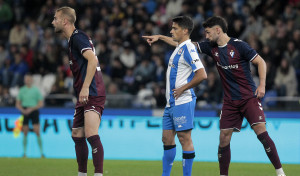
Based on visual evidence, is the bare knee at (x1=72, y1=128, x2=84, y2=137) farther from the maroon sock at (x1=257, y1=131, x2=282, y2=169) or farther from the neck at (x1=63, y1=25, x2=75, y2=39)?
the maroon sock at (x1=257, y1=131, x2=282, y2=169)

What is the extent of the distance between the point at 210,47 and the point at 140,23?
961cm

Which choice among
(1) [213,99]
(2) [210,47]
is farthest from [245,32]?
(2) [210,47]

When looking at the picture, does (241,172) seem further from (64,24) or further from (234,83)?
(64,24)

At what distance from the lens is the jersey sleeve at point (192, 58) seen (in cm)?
763

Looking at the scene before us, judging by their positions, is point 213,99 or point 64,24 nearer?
point 64,24

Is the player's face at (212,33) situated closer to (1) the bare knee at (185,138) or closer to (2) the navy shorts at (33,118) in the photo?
(1) the bare knee at (185,138)

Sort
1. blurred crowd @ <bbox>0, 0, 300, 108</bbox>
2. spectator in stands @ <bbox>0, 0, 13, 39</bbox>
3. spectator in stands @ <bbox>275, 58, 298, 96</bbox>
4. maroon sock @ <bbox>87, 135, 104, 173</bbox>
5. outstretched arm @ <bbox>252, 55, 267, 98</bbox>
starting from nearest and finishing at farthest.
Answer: maroon sock @ <bbox>87, 135, 104, 173</bbox>
outstretched arm @ <bbox>252, 55, 267, 98</bbox>
spectator in stands @ <bbox>275, 58, 298, 96</bbox>
blurred crowd @ <bbox>0, 0, 300, 108</bbox>
spectator in stands @ <bbox>0, 0, 13, 39</bbox>

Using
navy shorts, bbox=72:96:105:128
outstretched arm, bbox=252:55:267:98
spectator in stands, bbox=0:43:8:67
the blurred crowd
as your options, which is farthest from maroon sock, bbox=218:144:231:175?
spectator in stands, bbox=0:43:8:67

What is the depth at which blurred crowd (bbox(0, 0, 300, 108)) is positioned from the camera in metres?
15.3

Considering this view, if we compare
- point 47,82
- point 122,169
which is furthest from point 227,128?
point 47,82

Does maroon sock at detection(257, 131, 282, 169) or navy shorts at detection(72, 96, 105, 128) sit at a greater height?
navy shorts at detection(72, 96, 105, 128)

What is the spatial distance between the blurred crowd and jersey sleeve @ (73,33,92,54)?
7.23 meters

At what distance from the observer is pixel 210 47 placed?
28.1 feet

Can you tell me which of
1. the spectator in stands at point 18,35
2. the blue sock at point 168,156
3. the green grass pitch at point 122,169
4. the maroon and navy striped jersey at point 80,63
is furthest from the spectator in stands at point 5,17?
the blue sock at point 168,156
